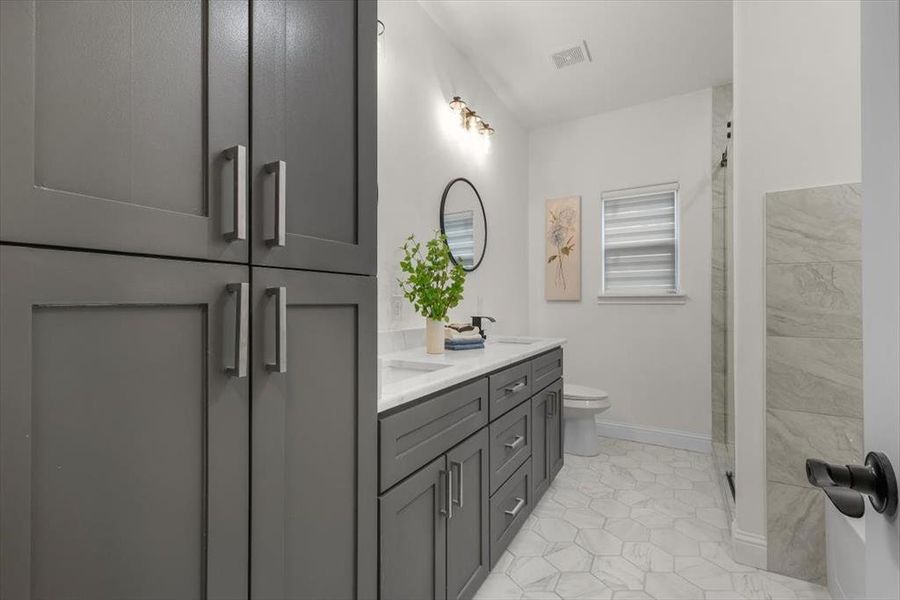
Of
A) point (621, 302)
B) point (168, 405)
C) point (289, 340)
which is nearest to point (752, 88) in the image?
point (621, 302)

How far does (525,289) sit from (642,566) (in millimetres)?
2400

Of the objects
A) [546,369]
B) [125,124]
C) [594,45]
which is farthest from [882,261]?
[594,45]

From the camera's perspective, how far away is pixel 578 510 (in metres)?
2.37

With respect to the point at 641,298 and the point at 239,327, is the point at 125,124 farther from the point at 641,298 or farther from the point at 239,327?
the point at 641,298

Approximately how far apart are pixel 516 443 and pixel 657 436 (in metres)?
2.07

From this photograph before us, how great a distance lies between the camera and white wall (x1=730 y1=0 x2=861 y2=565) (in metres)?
1.74

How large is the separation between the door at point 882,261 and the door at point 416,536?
0.92 m

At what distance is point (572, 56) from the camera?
2895mm

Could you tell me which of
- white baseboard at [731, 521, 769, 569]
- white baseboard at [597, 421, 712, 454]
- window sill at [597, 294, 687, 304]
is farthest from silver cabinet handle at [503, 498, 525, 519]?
window sill at [597, 294, 687, 304]

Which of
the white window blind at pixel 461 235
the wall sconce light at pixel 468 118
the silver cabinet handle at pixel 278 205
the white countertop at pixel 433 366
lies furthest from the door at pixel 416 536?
the wall sconce light at pixel 468 118

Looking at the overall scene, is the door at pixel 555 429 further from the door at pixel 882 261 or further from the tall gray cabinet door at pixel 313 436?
the door at pixel 882 261

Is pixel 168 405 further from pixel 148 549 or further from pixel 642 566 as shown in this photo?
pixel 642 566

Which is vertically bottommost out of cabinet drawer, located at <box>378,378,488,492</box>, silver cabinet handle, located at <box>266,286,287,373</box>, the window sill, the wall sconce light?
cabinet drawer, located at <box>378,378,488,492</box>

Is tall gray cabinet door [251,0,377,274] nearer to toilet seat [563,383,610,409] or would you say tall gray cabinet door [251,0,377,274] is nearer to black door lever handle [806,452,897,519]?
black door lever handle [806,452,897,519]
